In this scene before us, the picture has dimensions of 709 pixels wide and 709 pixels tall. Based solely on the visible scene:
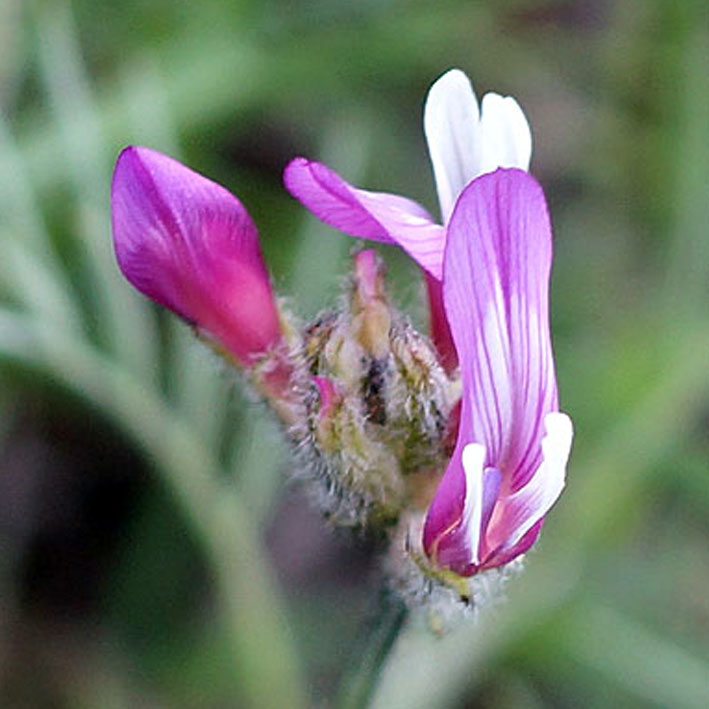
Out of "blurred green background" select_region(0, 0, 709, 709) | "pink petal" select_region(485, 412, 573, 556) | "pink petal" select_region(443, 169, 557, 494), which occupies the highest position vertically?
"pink petal" select_region(443, 169, 557, 494)

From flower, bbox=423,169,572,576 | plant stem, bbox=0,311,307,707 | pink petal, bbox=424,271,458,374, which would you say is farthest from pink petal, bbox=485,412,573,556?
plant stem, bbox=0,311,307,707

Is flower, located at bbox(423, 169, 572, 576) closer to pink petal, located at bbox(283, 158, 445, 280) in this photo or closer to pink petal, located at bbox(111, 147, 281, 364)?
pink petal, located at bbox(283, 158, 445, 280)

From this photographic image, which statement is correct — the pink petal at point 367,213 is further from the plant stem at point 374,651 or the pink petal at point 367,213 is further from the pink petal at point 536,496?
the plant stem at point 374,651

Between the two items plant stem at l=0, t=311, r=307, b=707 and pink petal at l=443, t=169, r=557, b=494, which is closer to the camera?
pink petal at l=443, t=169, r=557, b=494

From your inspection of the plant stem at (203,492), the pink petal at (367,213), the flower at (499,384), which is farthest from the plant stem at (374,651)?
the plant stem at (203,492)

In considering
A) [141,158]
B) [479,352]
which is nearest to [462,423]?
[479,352]

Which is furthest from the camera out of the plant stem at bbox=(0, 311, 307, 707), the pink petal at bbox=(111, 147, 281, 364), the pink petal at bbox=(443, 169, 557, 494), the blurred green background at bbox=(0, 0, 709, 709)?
the blurred green background at bbox=(0, 0, 709, 709)

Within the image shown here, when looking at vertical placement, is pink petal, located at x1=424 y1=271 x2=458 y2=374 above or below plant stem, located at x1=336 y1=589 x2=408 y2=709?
above

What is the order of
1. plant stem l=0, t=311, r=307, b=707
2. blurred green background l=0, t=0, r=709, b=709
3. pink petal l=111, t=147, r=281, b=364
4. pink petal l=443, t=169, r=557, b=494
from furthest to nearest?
blurred green background l=0, t=0, r=709, b=709
plant stem l=0, t=311, r=307, b=707
pink petal l=111, t=147, r=281, b=364
pink petal l=443, t=169, r=557, b=494
